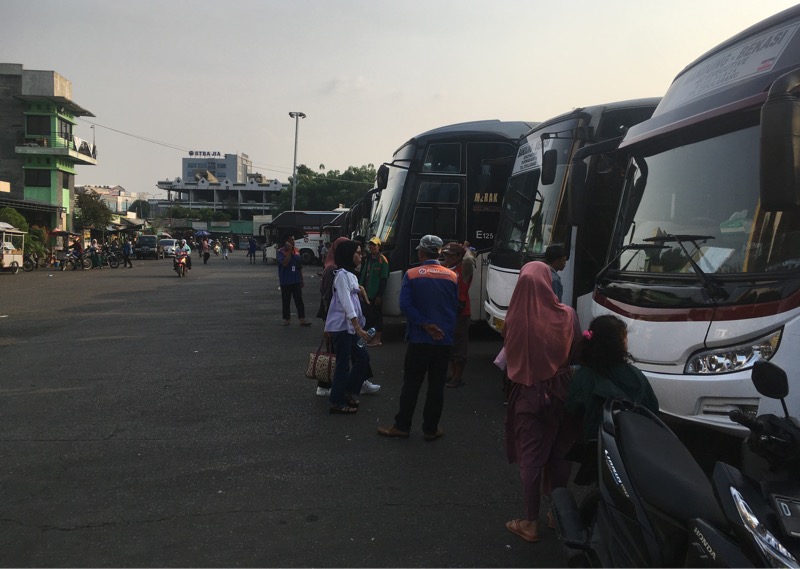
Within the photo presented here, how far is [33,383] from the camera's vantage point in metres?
7.79

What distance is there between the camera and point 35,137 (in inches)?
1784

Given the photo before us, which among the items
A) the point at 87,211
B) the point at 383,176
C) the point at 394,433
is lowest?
the point at 394,433

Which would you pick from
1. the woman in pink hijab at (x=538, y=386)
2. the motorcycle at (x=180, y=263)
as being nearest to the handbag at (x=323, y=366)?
the woman in pink hijab at (x=538, y=386)

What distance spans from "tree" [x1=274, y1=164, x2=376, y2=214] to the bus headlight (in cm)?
6241

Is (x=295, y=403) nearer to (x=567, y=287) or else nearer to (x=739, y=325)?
(x=567, y=287)

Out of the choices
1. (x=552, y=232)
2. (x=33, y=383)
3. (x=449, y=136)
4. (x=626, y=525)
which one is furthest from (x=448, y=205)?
(x=626, y=525)

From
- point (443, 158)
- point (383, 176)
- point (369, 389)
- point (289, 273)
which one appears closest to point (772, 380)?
point (369, 389)

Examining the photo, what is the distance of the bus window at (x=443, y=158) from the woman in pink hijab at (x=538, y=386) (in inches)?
290

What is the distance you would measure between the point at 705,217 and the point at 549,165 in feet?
10.8

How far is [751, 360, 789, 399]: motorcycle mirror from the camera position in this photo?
2.38 m

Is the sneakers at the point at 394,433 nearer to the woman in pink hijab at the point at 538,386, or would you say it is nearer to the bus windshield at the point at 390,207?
the woman in pink hijab at the point at 538,386

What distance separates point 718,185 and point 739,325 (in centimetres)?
105

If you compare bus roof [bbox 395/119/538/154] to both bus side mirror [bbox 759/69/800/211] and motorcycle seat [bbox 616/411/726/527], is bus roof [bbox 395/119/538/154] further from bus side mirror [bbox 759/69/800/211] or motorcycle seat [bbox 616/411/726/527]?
motorcycle seat [bbox 616/411/726/527]

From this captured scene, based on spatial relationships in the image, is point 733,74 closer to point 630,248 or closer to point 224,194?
point 630,248
